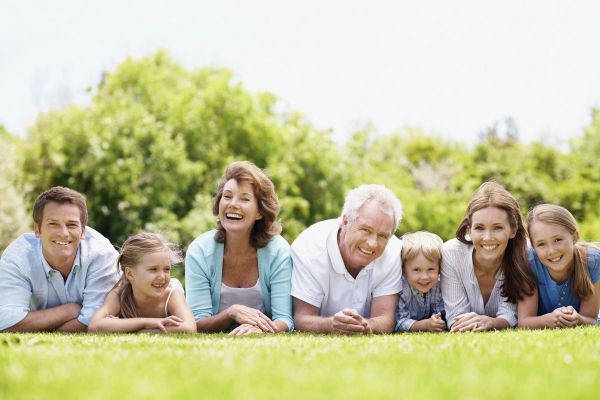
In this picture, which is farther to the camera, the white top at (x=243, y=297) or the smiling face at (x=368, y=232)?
the white top at (x=243, y=297)

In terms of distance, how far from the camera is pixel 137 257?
8742 millimetres

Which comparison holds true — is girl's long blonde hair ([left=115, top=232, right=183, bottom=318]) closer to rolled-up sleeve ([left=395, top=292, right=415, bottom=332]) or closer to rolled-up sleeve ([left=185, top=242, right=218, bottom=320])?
rolled-up sleeve ([left=185, top=242, right=218, bottom=320])

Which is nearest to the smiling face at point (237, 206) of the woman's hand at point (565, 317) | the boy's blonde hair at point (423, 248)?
the boy's blonde hair at point (423, 248)

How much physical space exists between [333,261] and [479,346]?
2.71m

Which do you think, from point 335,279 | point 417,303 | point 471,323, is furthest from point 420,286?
point 335,279

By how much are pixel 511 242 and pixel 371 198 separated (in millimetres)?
2012

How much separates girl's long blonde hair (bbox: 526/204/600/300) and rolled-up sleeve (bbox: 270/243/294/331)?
121 inches

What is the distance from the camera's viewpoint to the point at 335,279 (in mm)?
8805

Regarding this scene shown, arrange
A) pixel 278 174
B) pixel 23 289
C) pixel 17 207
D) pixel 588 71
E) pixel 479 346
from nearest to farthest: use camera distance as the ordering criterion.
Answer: pixel 479 346 → pixel 23 289 → pixel 17 207 → pixel 278 174 → pixel 588 71

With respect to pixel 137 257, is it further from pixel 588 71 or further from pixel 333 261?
pixel 588 71

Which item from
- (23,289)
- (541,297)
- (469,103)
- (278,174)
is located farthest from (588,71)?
(23,289)

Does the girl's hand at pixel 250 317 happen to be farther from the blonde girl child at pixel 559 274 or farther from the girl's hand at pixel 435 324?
the blonde girl child at pixel 559 274

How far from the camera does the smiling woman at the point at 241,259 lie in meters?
8.79

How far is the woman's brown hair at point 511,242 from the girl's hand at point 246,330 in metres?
2.84
